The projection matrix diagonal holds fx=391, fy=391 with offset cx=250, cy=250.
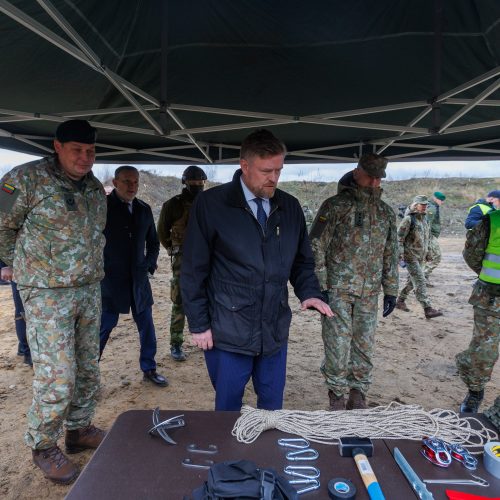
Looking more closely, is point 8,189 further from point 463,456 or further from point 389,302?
point 389,302

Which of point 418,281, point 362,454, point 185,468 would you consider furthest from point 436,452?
point 418,281

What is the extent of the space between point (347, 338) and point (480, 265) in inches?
48.3

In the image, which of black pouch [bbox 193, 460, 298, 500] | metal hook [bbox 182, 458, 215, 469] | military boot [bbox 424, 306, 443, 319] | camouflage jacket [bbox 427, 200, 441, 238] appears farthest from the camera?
camouflage jacket [bbox 427, 200, 441, 238]

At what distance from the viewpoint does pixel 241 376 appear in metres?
1.93

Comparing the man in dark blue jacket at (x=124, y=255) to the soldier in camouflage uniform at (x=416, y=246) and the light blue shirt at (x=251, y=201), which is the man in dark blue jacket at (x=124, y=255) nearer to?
the light blue shirt at (x=251, y=201)

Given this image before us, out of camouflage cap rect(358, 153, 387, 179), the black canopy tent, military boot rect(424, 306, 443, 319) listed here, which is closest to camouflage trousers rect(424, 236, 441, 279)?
military boot rect(424, 306, 443, 319)

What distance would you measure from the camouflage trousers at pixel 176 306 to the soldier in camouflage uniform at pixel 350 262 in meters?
1.65

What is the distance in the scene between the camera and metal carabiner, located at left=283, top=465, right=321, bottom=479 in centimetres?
111

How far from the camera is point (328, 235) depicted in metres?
2.92

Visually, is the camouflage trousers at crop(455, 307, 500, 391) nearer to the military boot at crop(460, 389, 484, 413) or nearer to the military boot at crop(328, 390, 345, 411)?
the military boot at crop(460, 389, 484, 413)

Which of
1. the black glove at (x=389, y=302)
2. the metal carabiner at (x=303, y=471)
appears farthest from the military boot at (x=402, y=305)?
the metal carabiner at (x=303, y=471)

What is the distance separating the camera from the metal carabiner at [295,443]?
4.15 ft

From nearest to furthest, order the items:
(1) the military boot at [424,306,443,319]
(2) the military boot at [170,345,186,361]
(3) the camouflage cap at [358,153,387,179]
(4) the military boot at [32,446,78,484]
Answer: (4) the military boot at [32,446,78,484] → (3) the camouflage cap at [358,153,387,179] → (2) the military boot at [170,345,186,361] → (1) the military boot at [424,306,443,319]

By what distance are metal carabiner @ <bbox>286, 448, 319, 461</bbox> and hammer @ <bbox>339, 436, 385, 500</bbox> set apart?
0.09 m
